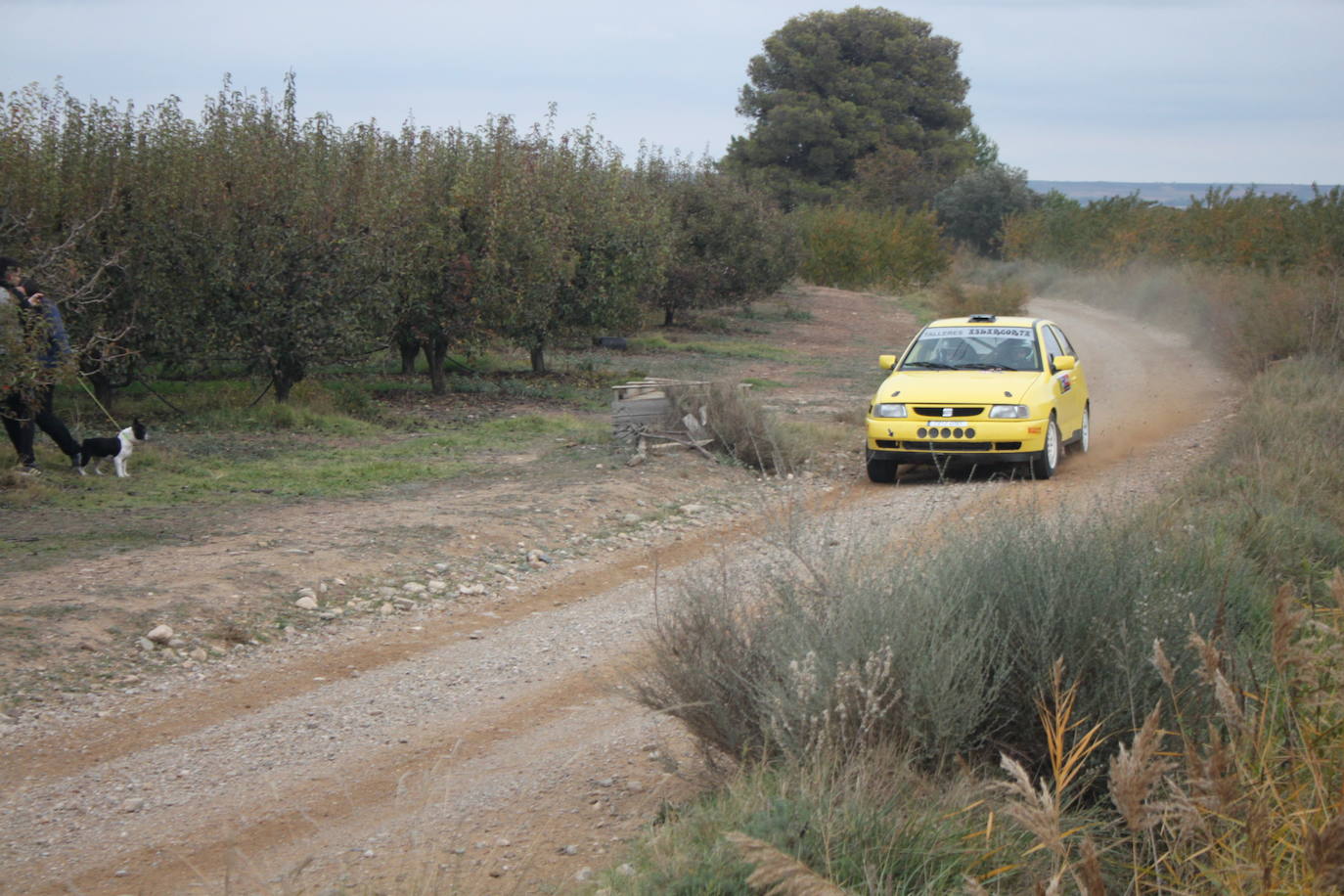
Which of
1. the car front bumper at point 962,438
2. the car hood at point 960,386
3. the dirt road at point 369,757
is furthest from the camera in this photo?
the car hood at point 960,386

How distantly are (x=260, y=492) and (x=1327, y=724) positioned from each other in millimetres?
8876

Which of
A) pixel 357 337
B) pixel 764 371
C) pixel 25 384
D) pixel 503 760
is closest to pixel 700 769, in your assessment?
pixel 503 760

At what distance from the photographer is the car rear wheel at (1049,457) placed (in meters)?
11.7

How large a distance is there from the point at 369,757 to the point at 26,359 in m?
6.04

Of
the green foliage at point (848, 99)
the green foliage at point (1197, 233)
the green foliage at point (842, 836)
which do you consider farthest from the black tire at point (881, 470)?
the green foliage at point (848, 99)

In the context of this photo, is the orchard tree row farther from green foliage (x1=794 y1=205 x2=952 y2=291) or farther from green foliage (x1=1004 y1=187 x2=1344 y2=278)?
green foliage (x1=794 y1=205 x2=952 y2=291)

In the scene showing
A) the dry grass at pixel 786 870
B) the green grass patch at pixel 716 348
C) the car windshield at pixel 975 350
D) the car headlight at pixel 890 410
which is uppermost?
the car windshield at pixel 975 350

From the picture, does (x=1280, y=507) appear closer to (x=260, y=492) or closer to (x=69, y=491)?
(x=260, y=492)

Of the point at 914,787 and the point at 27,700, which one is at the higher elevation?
the point at 914,787

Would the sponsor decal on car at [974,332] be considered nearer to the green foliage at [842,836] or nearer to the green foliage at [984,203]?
the green foliage at [842,836]

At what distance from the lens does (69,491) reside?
10.3 meters

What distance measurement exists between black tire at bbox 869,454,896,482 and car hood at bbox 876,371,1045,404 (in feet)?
2.05

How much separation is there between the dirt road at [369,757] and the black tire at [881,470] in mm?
3292

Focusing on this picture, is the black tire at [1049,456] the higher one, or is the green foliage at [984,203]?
the green foliage at [984,203]
